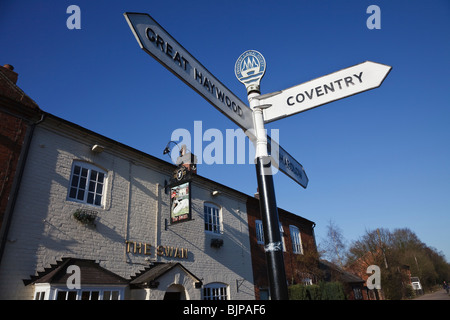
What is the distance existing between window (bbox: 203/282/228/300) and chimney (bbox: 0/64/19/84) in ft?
33.2

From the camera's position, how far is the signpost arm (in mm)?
2148

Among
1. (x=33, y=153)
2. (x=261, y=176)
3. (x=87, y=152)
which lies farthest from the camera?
(x=87, y=152)

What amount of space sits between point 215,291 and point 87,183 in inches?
281

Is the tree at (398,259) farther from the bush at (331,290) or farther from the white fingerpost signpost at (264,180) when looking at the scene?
the white fingerpost signpost at (264,180)

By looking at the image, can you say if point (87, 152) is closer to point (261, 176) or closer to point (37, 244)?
point (37, 244)

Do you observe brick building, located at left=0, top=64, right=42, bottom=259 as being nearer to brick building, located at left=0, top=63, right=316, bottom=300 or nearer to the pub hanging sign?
brick building, located at left=0, top=63, right=316, bottom=300

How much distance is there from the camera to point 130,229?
33.3ft

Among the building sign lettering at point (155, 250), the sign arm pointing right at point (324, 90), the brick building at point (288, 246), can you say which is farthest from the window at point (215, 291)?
the sign arm pointing right at point (324, 90)

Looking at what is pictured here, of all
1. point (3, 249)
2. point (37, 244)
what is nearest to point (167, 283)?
point (37, 244)

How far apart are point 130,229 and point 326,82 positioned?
9045mm

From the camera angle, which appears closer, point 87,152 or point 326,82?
point 326,82

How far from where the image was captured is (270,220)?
7.61 ft

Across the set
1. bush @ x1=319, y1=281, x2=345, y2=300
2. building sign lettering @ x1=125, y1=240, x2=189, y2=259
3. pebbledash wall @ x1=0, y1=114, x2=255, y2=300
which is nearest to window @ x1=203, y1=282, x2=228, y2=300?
pebbledash wall @ x1=0, y1=114, x2=255, y2=300
